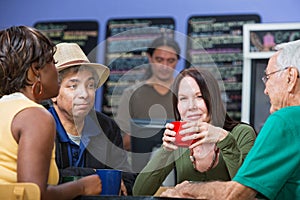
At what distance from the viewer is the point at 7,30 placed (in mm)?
1479

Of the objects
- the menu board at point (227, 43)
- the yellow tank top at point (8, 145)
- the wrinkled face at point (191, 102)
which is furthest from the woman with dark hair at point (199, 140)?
the menu board at point (227, 43)

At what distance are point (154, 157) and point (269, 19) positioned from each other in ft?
9.84

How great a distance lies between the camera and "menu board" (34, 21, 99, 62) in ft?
16.9

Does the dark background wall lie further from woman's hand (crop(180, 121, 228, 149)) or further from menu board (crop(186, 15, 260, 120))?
woman's hand (crop(180, 121, 228, 149))

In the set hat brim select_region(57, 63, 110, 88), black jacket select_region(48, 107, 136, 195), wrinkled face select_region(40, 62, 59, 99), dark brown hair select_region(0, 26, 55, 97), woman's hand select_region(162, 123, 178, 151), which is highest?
dark brown hair select_region(0, 26, 55, 97)

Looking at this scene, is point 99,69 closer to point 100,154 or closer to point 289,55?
point 100,154

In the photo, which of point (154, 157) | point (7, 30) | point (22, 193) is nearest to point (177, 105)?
point (154, 157)

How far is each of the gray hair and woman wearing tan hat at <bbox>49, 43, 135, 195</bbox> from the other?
1.95 ft

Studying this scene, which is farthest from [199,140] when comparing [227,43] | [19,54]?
[227,43]

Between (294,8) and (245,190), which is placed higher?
(294,8)

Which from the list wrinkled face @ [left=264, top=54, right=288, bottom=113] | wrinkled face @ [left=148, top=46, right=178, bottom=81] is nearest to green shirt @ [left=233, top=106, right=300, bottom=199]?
wrinkled face @ [left=264, top=54, right=288, bottom=113]

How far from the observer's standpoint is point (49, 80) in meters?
1.51

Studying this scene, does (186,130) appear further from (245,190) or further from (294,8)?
(294,8)

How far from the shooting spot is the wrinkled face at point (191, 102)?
1.92 meters
